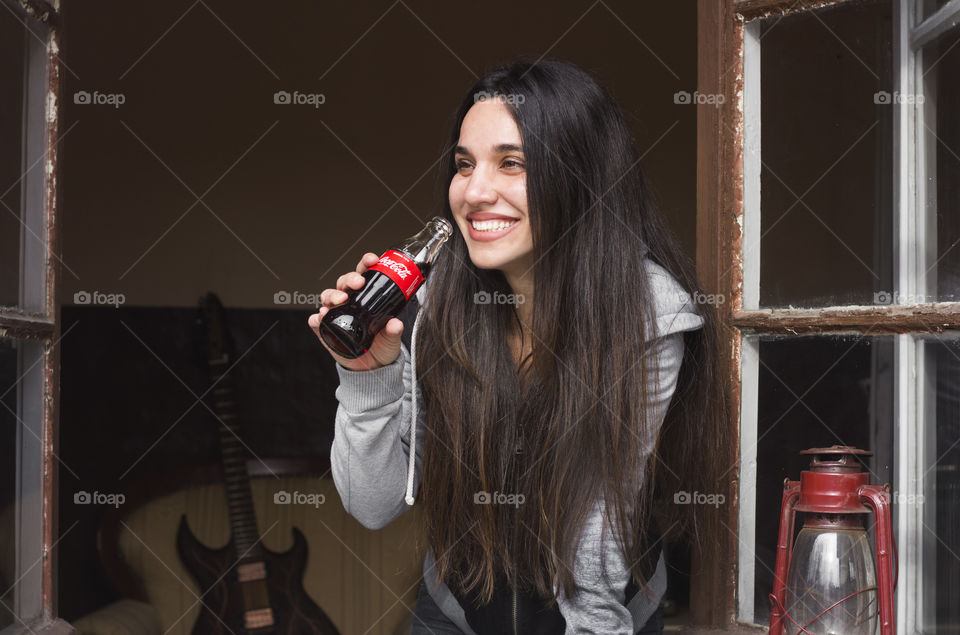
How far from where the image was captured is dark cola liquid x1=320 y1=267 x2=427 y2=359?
1.08 meters

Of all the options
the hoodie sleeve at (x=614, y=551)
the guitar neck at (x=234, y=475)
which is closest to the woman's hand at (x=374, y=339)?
the hoodie sleeve at (x=614, y=551)

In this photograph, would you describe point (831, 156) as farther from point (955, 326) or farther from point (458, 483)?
point (458, 483)

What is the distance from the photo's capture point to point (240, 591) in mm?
2512

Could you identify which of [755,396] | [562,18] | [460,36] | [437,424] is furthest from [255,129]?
[755,396]

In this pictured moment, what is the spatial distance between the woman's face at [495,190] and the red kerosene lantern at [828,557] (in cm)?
41

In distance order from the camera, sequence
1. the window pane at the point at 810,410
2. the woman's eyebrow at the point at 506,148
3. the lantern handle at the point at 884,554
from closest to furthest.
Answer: the lantern handle at the point at 884,554
the window pane at the point at 810,410
the woman's eyebrow at the point at 506,148

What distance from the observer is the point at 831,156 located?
3.58 feet

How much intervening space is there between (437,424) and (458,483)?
0.08m

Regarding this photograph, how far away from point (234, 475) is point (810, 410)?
180 centimetres

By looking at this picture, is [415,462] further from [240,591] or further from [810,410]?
[240,591]

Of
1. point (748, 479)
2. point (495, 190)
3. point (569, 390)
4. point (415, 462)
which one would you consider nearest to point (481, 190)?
point (495, 190)

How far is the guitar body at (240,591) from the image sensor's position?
2.50m

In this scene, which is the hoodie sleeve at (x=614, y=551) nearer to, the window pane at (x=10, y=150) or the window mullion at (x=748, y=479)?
the window mullion at (x=748, y=479)

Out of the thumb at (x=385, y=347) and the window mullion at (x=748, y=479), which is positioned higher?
the thumb at (x=385, y=347)
